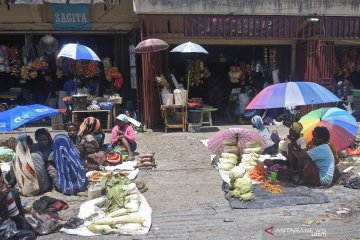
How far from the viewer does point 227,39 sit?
12.2 m

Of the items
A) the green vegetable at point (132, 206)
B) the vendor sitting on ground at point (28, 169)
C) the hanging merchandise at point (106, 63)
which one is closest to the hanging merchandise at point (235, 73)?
the hanging merchandise at point (106, 63)

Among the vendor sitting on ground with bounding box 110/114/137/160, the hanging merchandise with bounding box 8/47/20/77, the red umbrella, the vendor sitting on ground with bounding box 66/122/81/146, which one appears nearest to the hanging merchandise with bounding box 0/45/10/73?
the hanging merchandise with bounding box 8/47/20/77

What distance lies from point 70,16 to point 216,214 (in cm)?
895

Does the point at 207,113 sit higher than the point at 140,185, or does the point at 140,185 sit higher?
the point at 207,113

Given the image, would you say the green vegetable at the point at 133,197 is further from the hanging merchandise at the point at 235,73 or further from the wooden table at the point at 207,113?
the hanging merchandise at the point at 235,73

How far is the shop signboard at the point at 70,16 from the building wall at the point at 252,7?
214 cm

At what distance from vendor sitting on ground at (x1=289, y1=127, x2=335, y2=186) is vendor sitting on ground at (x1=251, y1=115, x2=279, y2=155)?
1.69m

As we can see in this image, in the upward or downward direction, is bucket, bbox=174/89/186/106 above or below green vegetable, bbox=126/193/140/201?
above

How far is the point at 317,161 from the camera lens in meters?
6.22

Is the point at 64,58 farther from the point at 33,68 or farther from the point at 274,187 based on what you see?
the point at 274,187

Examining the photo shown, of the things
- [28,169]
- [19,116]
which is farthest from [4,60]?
[28,169]

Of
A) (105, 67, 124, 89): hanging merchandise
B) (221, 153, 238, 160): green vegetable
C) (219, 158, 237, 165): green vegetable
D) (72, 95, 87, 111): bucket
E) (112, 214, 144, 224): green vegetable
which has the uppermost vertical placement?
(105, 67, 124, 89): hanging merchandise

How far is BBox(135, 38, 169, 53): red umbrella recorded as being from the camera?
10.6 meters

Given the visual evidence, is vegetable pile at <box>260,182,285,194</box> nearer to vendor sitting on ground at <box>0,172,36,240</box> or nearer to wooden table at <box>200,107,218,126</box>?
vendor sitting on ground at <box>0,172,36,240</box>
